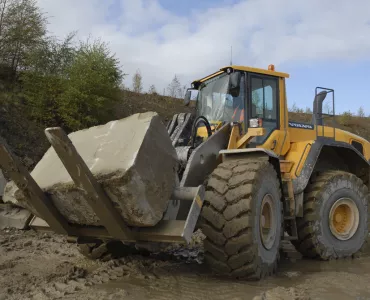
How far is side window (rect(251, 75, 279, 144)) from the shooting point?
6016 mm

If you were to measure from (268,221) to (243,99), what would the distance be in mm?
1866

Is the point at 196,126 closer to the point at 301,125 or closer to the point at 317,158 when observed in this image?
the point at 317,158

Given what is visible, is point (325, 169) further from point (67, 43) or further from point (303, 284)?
point (67, 43)

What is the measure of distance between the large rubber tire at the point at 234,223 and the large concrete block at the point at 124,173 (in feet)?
1.77

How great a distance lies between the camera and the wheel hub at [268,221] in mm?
4754

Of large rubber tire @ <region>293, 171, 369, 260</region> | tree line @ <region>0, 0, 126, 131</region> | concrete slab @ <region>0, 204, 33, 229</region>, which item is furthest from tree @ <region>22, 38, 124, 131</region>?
large rubber tire @ <region>293, 171, 369, 260</region>

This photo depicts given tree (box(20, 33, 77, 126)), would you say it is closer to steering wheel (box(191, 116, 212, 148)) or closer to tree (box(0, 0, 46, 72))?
tree (box(0, 0, 46, 72))

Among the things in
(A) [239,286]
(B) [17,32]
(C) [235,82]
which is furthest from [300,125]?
(B) [17,32]

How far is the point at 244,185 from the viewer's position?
433 cm

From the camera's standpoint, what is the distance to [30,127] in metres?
13.3

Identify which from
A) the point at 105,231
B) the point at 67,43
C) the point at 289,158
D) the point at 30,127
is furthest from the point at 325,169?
the point at 67,43

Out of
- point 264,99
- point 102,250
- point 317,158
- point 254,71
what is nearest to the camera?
point 102,250

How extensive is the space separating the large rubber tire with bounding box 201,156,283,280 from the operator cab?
59.5 inches

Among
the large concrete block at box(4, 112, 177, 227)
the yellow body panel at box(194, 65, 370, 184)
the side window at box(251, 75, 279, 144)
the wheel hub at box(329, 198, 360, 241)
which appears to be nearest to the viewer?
the large concrete block at box(4, 112, 177, 227)
